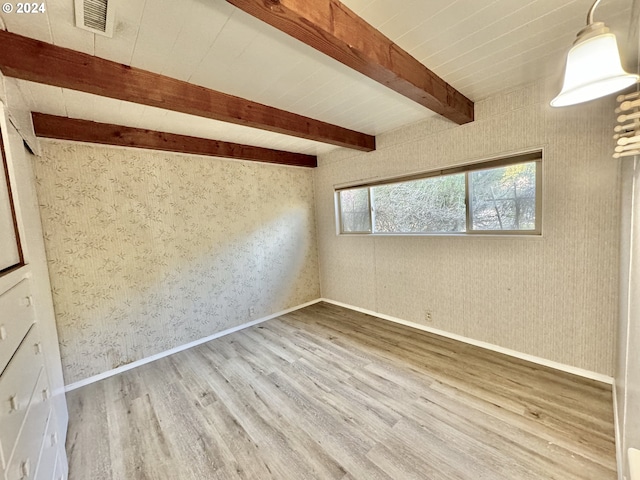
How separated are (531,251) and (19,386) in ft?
10.7

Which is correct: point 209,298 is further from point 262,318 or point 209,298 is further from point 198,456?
point 198,456

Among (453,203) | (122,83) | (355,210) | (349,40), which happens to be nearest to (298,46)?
(349,40)

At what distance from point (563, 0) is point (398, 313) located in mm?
2988

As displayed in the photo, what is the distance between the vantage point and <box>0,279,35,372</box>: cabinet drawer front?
0.88 metres

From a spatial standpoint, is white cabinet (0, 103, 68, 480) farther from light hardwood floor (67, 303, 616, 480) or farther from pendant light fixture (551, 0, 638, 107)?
pendant light fixture (551, 0, 638, 107)

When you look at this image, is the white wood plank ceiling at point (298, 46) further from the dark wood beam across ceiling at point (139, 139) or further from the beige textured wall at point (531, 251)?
the beige textured wall at point (531, 251)

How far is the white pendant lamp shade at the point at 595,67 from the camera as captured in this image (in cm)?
86

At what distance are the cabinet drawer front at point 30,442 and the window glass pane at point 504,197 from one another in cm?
322

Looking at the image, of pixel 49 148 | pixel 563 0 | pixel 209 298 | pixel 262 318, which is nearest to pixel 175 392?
pixel 209 298

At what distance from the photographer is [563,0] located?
124 cm

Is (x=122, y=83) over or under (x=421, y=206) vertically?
over

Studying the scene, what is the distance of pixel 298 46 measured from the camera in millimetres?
1470

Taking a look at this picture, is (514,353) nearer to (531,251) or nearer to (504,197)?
(531,251)

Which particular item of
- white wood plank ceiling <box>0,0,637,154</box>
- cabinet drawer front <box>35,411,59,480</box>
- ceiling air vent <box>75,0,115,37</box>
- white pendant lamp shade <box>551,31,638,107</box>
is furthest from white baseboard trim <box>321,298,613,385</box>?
ceiling air vent <box>75,0,115,37</box>
